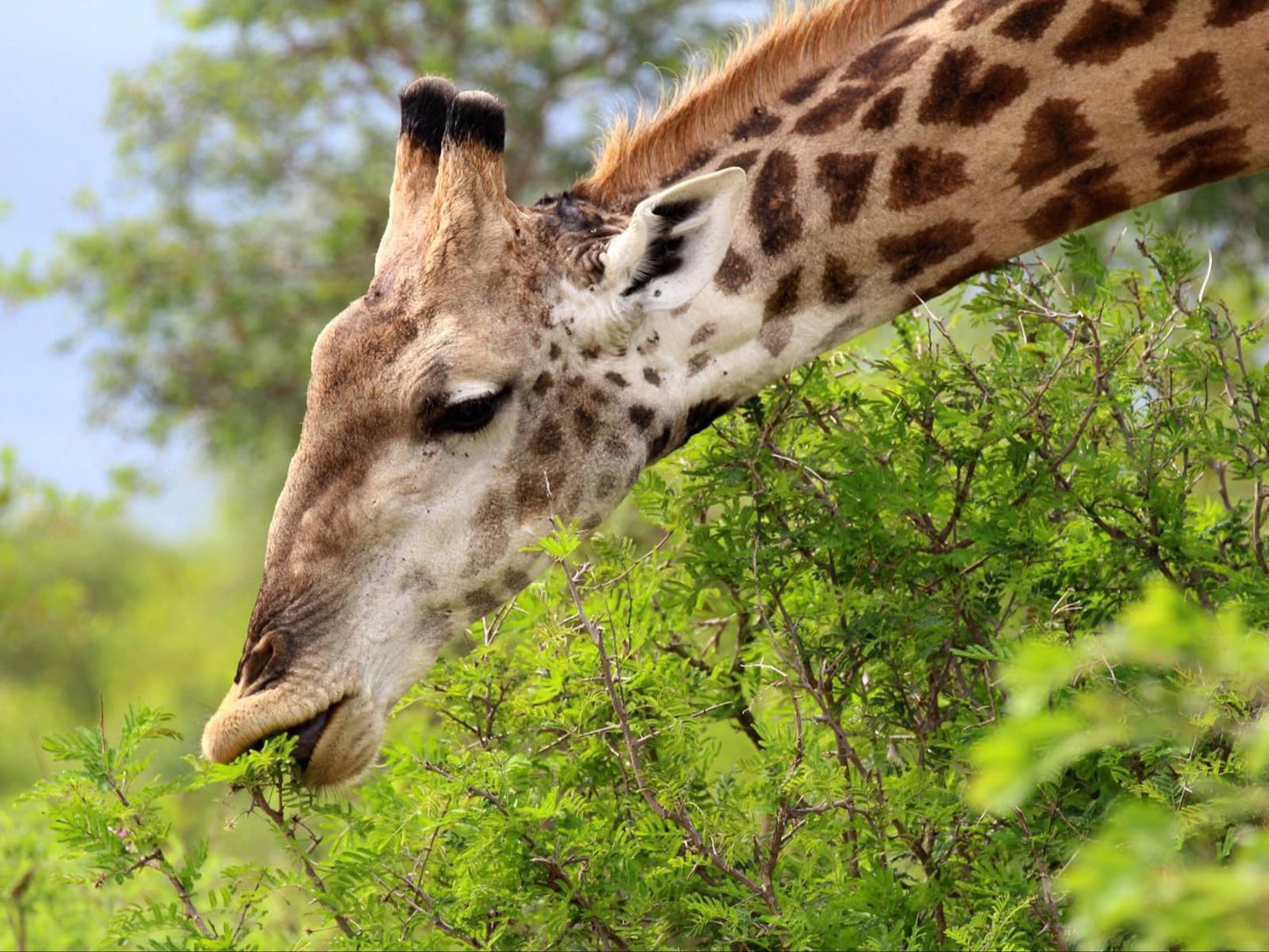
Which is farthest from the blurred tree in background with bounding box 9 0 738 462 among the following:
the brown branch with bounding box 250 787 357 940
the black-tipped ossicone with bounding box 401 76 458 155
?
the brown branch with bounding box 250 787 357 940

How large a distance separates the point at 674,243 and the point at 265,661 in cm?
174

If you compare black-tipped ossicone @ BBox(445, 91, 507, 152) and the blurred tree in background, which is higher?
the blurred tree in background

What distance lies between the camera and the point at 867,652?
172 inches

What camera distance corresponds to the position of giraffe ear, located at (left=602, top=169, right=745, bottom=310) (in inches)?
190

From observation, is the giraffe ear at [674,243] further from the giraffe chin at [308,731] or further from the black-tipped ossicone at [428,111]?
the giraffe chin at [308,731]

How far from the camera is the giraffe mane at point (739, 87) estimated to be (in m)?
5.30

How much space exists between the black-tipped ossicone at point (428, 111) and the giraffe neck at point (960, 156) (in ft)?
2.79

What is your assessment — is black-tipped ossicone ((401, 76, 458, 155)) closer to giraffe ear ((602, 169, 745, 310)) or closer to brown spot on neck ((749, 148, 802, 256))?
giraffe ear ((602, 169, 745, 310))

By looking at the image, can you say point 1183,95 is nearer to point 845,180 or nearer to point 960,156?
point 960,156

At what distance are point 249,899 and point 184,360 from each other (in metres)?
14.9

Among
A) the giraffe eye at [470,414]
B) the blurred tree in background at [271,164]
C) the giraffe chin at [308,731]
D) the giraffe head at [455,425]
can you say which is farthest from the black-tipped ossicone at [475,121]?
the blurred tree in background at [271,164]

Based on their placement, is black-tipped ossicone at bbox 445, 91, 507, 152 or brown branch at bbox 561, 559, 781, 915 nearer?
brown branch at bbox 561, 559, 781, 915

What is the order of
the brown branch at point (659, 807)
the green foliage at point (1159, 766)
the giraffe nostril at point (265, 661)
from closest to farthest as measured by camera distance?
the green foliage at point (1159, 766) < the brown branch at point (659, 807) < the giraffe nostril at point (265, 661)

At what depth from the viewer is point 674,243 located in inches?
197
